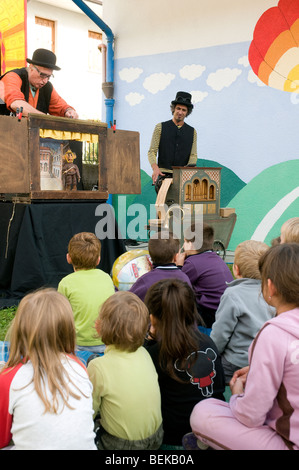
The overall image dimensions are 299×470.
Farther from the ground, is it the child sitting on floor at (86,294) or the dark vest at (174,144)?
the dark vest at (174,144)

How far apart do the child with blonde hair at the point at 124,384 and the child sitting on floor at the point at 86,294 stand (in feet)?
2.61

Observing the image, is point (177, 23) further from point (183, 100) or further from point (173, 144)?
point (173, 144)

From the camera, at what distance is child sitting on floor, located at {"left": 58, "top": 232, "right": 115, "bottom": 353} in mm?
2596

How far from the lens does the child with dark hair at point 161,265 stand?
2633mm

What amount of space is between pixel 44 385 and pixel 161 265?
1495 mm

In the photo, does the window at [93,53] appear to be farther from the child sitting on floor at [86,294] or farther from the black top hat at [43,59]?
the child sitting on floor at [86,294]

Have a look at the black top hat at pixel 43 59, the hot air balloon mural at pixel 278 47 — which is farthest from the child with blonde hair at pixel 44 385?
the hot air balloon mural at pixel 278 47

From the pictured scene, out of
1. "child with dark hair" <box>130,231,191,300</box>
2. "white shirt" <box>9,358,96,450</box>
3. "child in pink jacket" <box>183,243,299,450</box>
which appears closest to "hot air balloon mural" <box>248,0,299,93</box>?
"child with dark hair" <box>130,231,191,300</box>

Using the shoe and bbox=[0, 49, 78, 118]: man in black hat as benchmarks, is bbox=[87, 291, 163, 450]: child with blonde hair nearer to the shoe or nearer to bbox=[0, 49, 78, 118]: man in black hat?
the shoe

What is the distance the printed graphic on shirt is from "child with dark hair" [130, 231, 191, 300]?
755mm

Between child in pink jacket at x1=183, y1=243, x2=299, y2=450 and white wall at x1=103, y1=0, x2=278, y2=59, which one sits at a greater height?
white wall at x1=103, y1=0, x2=278, y2=59

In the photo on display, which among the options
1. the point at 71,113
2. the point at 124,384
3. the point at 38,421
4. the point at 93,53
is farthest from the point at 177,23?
the point at 93,53

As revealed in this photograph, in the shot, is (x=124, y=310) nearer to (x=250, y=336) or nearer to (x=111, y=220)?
(x=250, y=336)
